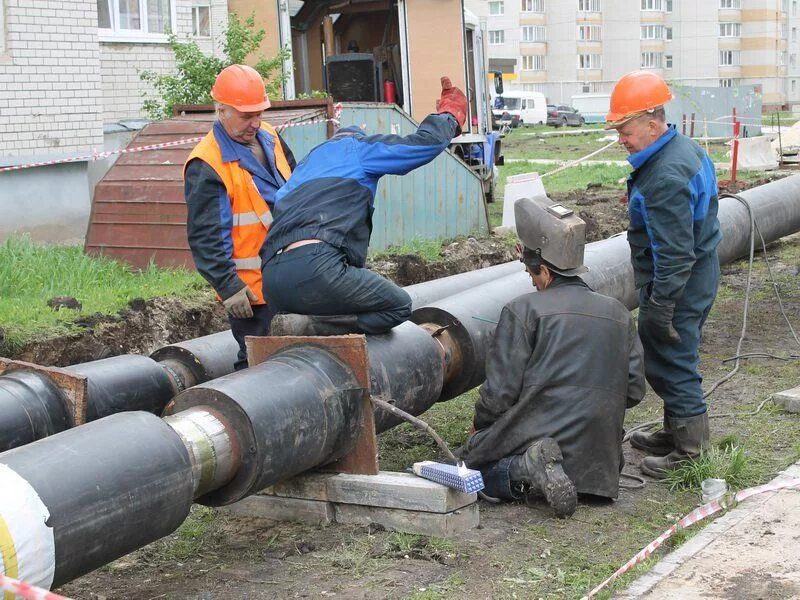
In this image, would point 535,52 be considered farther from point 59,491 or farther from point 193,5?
point 59,491

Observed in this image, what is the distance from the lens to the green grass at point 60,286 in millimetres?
6736

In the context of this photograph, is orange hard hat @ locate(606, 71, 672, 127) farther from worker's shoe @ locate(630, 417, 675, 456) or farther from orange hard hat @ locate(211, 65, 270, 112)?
orange hard hat @ locate(211, 65, 270, 112)

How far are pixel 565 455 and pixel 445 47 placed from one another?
10.4 m

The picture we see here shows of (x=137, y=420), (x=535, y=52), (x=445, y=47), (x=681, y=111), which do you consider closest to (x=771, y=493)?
(x=137, y=420)

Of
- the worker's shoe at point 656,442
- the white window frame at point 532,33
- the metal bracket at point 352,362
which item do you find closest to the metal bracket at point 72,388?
the metal bracket at point 352,362

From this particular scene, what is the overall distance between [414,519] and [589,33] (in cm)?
6696

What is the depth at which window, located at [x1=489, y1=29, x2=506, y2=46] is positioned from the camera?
225 ft

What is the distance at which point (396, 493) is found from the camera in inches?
167

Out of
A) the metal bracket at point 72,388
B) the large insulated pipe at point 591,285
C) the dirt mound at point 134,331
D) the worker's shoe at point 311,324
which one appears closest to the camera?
the metal bracket at point 72,388

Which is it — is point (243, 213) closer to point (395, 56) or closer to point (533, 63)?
point (395, 56)

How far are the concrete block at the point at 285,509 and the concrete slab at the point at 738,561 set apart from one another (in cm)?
143

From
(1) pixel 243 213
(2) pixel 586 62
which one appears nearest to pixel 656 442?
(1) pixel 243 213

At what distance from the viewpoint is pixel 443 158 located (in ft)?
38.1

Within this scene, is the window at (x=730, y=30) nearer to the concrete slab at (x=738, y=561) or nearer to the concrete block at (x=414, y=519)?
the concrete slab at (x=738, y=561)
